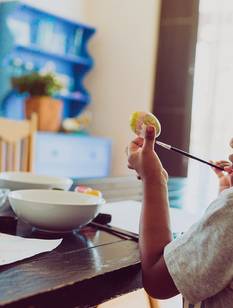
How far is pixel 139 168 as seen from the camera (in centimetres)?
80

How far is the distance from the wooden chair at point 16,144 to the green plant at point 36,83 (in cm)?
139

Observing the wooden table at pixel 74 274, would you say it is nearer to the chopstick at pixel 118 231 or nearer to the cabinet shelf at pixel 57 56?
the chopstick at pixel 118 231

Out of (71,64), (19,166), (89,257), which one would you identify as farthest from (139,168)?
(71,64)

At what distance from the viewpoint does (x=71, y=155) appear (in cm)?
355

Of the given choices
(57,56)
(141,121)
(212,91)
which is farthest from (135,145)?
(57,56)

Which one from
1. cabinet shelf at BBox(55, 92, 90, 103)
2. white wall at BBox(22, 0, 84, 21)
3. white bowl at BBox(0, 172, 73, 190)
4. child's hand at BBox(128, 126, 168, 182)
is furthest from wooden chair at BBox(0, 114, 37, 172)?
white wall at BBox(22, 0, 84, 21)

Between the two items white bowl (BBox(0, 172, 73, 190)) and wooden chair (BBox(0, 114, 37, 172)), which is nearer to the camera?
white bowl (BBox(0, 172, 73, 190))

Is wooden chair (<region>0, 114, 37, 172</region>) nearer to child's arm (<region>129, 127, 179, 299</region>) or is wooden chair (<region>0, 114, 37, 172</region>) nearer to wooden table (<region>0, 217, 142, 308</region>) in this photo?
wooden table (<region>0, 217, 142, 308</region>)

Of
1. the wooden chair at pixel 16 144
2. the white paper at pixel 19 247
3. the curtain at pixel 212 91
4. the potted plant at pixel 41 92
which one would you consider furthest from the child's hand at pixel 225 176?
the potted plant at pixel 41 92

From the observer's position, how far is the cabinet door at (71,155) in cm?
335

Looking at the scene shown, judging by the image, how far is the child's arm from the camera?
743 millimetres

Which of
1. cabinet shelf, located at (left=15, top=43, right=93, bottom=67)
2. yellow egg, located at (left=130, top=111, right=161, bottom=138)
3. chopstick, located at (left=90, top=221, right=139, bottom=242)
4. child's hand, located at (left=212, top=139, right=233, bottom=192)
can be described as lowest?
chopstick, located at (left=90, top=221, right=139, bottom=242)

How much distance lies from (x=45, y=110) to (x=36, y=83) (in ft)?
0.72

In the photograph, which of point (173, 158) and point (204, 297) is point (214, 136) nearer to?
point (173, 158)
